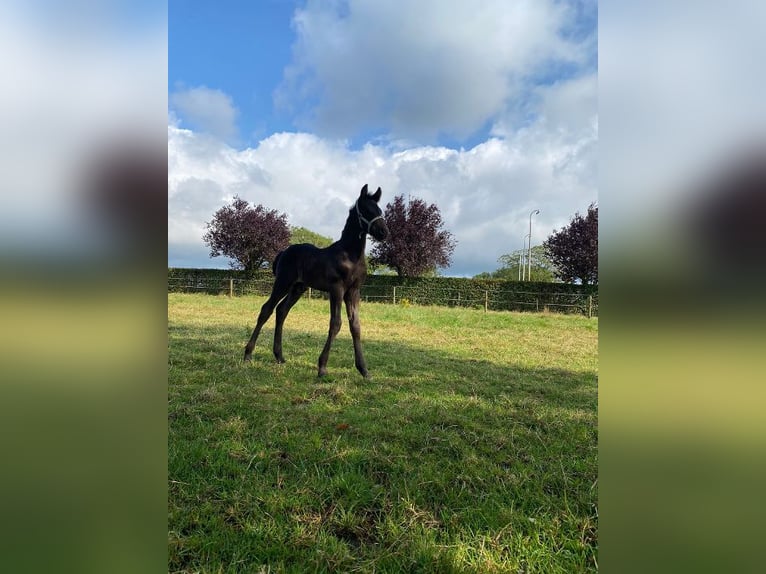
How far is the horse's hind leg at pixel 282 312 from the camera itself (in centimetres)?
672

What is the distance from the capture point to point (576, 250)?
108 ft

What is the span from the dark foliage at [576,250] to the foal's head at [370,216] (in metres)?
29.7

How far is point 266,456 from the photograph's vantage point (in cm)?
304

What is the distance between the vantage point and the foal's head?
224 inches

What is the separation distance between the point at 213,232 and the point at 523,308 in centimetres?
2704

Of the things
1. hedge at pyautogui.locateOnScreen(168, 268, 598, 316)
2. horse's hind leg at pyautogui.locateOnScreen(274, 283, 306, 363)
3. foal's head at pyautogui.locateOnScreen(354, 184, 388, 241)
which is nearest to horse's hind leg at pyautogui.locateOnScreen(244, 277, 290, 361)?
horse's hind leg at pyautogui.locateOnScreen(274, 283, 306, 363)

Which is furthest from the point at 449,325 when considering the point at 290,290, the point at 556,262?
the point at 556,262

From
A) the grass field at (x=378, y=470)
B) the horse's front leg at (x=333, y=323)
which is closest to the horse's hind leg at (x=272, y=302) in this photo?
the grass field at (x=378, y=470)

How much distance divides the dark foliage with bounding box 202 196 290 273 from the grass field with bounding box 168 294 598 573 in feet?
105

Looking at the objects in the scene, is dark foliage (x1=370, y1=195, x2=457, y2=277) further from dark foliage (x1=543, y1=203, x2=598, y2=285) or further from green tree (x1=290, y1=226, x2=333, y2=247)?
green tree (x1=290, y1=226, x2=333, y2=247)

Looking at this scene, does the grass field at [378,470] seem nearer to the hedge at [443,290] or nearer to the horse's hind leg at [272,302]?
the horse's hind leg at [272,302]
